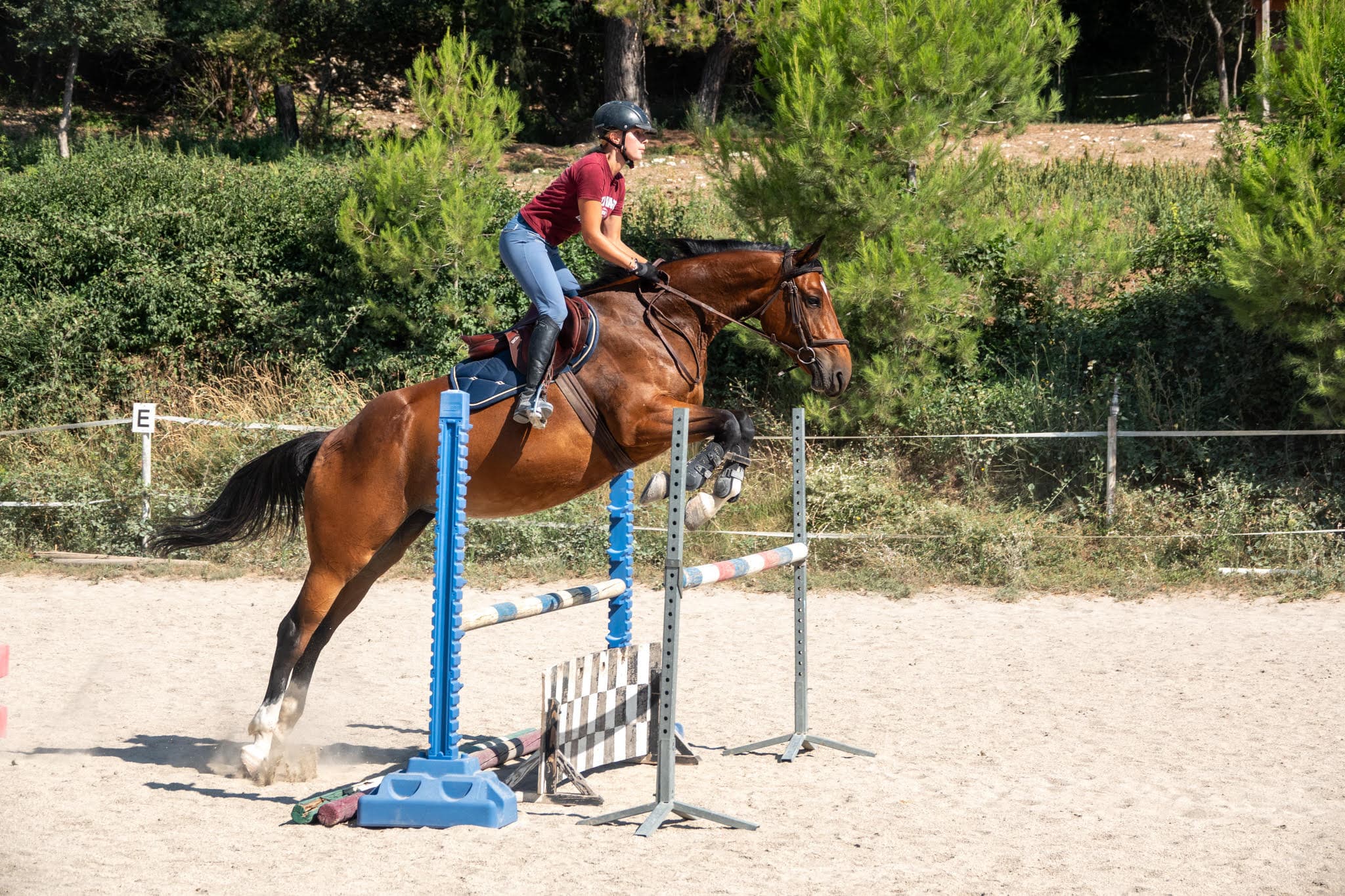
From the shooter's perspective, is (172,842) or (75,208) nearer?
(172,842)

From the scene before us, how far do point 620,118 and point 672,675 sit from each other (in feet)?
7.03

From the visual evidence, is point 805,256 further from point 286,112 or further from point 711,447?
point 286,112

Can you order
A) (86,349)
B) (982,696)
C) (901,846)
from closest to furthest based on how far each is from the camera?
(901,846), (982,696), (86,349)

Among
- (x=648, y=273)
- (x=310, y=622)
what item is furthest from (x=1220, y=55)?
(x=310, y=622)

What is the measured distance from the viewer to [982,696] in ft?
20.0

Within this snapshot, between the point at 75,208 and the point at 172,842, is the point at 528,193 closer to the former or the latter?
the point at 75,208

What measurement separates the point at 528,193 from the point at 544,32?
11.6 metres

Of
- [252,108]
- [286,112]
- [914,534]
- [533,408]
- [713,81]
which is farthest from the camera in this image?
[252,108]

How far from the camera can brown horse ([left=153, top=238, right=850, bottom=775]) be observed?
4.64 m

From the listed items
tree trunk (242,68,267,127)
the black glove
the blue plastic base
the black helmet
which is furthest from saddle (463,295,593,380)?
tree trunk (242,68,267,127)

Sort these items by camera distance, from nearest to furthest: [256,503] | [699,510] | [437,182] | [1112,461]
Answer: [699,510] < [256,503] < [1112,461] < [437,182]

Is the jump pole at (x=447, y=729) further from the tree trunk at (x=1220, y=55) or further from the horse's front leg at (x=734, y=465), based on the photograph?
the tree trunk at (x=1220, y=55)

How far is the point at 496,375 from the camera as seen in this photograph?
4.70 m

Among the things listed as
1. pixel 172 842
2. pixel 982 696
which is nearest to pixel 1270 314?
pixel 982 696
